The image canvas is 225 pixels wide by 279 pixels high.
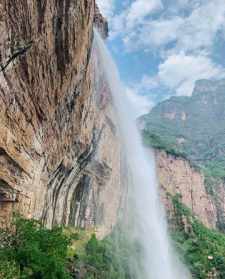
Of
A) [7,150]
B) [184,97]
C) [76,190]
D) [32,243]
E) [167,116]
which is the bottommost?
[32,243]

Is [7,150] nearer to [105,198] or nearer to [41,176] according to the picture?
[41,176]

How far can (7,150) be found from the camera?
15680 mm

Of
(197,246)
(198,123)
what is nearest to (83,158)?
(197,246)

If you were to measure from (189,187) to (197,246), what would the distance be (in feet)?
78.2

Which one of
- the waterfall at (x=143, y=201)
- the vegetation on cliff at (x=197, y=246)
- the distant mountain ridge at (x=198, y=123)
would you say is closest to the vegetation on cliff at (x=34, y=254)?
the waterfall at (x=143, y=201)

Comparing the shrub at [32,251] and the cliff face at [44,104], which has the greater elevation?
the cliff face at [44,104]

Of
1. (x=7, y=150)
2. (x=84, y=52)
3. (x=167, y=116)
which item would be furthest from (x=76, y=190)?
(x=167, y=116)

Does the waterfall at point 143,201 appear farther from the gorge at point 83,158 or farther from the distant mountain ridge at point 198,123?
the distant mountain ridge at point 198,123

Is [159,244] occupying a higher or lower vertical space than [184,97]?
lower

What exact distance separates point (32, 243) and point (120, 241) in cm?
2045

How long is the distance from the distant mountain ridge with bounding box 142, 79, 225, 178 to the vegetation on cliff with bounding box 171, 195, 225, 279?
1309 inches

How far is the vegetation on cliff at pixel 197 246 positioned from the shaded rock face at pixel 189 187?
9.47m

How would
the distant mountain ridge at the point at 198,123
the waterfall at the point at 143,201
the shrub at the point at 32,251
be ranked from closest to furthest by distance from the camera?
the shrub at the point at 32,251, the waterfall at the point at 143,201, the distant mountain ridge at the point at 198,123

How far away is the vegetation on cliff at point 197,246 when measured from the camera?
39.5 metres
